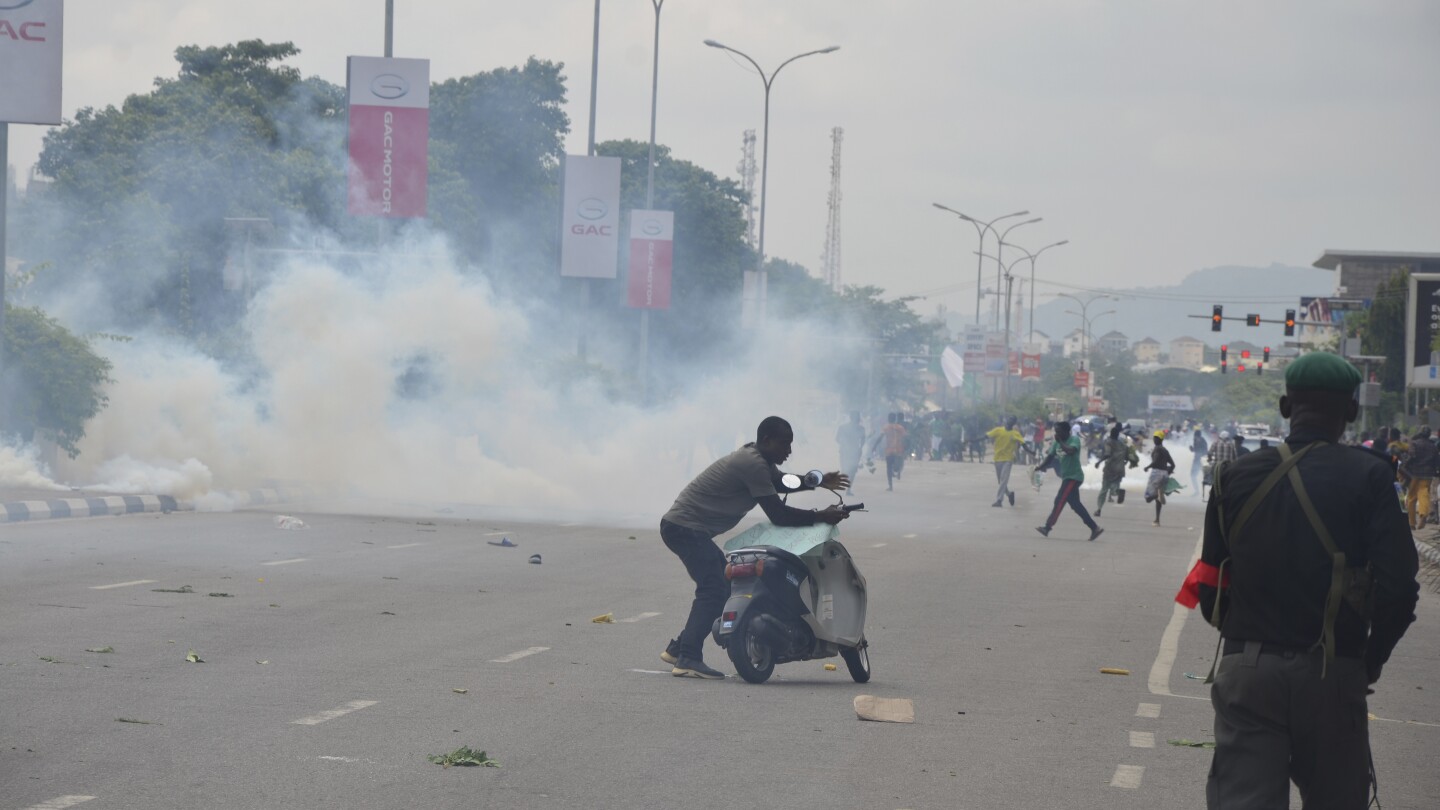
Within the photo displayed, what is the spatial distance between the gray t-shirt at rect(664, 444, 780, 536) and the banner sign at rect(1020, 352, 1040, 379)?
7962 cm

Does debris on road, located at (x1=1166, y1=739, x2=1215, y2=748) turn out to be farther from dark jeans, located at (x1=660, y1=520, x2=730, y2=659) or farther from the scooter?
dark jeans, located at (x1=660, y1=520, x2=730, y2=659)

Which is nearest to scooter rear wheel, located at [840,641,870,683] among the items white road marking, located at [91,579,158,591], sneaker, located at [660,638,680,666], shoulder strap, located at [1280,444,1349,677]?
sneaker, located at [660,638,680,666]

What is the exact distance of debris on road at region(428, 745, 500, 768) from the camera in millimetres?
6637

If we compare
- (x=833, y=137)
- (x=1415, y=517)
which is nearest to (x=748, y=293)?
(x=1415, y=517)

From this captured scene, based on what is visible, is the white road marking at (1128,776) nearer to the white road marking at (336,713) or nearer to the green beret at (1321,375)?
the green beret at (1321,375)

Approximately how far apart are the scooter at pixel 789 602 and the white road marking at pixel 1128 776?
87.3 inches

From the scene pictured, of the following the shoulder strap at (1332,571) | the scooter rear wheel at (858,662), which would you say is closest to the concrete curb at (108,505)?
the scooter rear wheel at (858,662)

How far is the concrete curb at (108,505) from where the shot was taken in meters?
19.7

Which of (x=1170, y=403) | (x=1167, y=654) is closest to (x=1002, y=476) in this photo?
(x=1167, y=654)

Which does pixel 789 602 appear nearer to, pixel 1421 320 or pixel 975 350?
pixel 1421 320

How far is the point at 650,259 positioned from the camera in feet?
123

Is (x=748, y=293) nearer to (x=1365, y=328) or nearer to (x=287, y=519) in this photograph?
(x=287, y=519)

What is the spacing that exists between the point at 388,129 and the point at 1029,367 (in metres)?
68.7

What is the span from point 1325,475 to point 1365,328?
3154 inches
